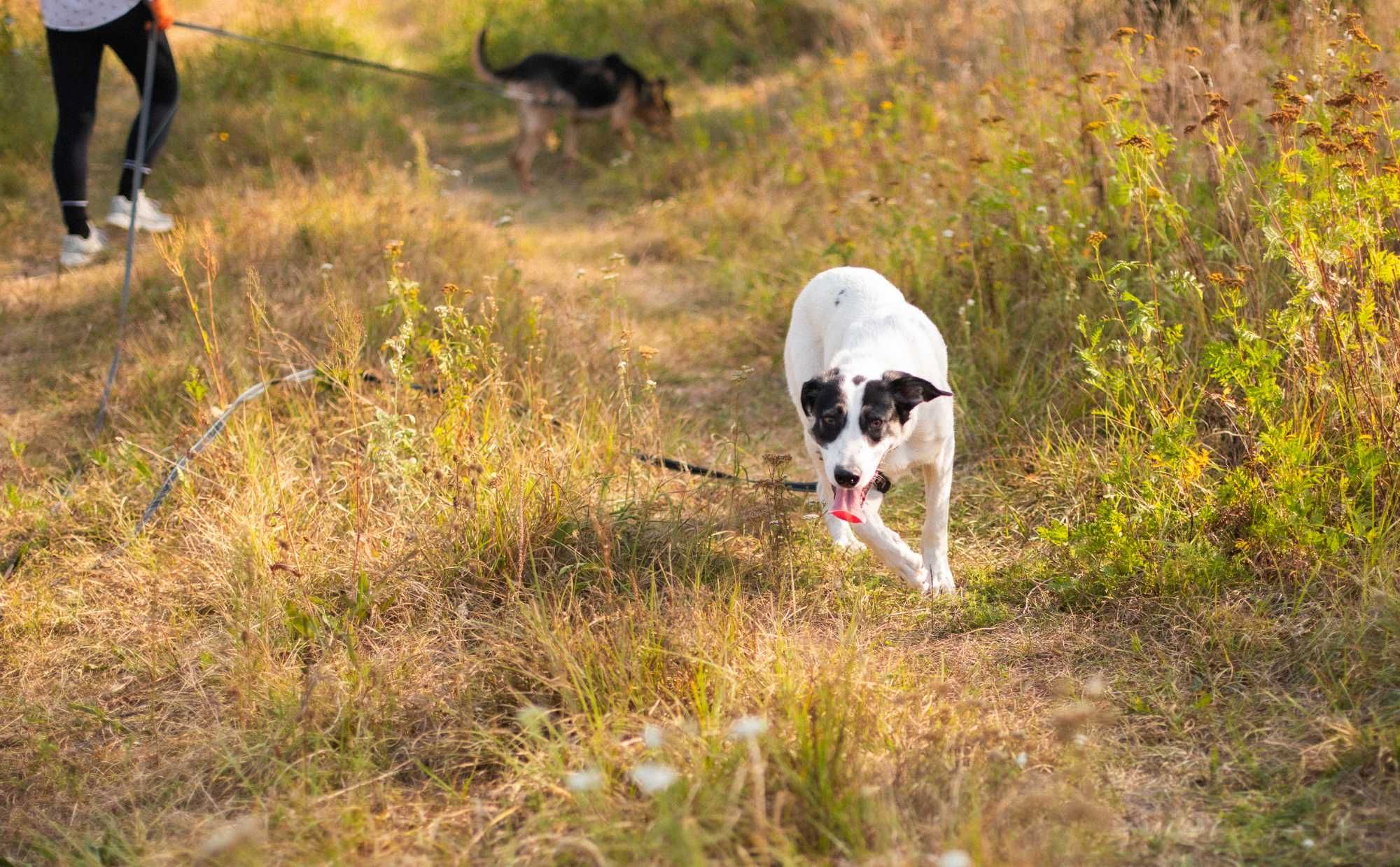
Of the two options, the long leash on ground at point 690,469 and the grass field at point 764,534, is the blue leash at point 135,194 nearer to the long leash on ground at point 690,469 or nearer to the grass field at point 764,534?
the grass field at point 764,534

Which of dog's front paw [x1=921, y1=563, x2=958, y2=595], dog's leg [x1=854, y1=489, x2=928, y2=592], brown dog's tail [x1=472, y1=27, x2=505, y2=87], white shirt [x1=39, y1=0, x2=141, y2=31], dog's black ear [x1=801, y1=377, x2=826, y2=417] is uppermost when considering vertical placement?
white shirt [x1=39, y1=0, x2=141, y2=31]

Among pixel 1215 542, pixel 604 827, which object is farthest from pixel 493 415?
pixel 1215 542

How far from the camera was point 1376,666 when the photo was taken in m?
2.54

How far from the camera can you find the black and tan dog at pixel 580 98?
25.3 feet

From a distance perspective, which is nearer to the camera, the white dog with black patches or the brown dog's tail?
the white dog with black patches

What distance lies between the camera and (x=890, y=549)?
122 inches

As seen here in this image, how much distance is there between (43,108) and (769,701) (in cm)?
706

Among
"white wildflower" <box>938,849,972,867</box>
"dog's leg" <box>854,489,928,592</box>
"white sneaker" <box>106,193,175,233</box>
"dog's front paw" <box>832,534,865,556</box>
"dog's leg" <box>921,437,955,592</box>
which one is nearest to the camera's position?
"white wildflower" <box>938,849,972,867</box>

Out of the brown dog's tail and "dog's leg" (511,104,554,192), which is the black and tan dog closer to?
"dog's leg" (511,104,554,192)

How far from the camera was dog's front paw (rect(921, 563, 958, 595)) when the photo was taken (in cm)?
318

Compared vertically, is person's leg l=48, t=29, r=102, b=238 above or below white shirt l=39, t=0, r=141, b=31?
below

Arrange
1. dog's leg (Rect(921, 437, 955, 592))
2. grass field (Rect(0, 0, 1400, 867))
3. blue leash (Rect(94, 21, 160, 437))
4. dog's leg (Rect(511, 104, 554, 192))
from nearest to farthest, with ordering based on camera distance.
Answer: grass field (Rect(0, 0, 1400, 867)) < dog's leg (Rect(921, 437, 955, 592)) < blue leash (Rect(94, 21, 160, 437)) < dog's leg (Rect(511, 104, 554, 192))

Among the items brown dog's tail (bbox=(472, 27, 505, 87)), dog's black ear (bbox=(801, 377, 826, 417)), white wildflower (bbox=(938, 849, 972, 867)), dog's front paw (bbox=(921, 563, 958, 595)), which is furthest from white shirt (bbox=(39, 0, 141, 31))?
white wildflower (bbox=(938, 849, 972, 867))

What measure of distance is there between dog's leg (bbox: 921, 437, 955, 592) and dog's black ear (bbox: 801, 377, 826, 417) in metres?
0.49
